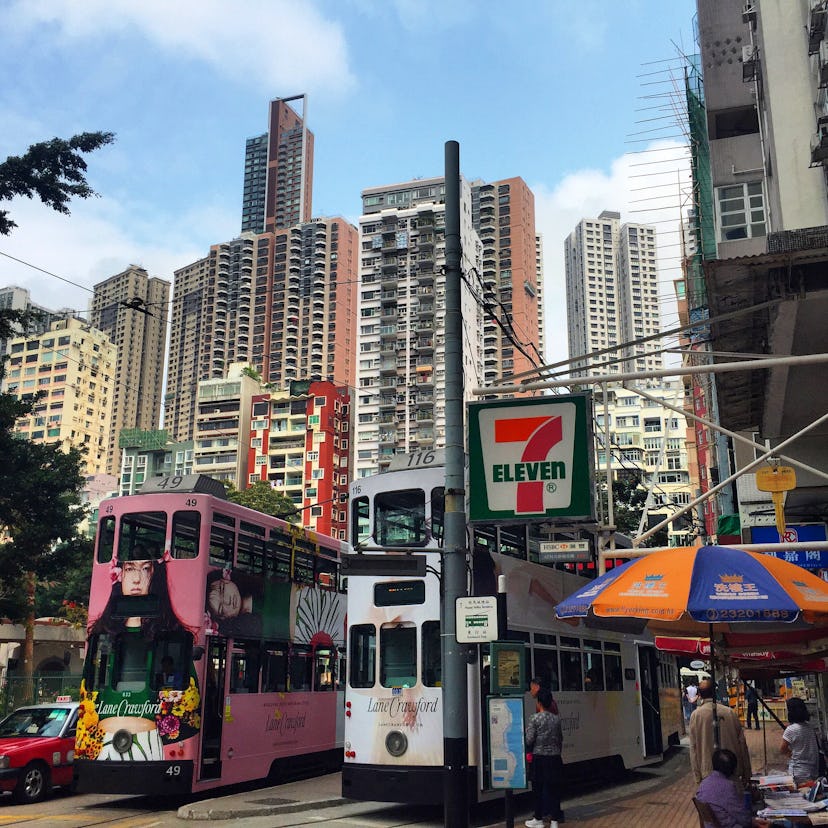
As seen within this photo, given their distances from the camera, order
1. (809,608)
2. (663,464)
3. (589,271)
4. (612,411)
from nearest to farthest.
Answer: (809,608)
(663,464)
(612,411)
(589,271)

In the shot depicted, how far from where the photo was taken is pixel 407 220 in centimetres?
9544

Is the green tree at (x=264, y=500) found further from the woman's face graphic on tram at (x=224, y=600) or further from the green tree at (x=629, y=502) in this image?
the woman's face graphic on tram at (x=224, y=600)

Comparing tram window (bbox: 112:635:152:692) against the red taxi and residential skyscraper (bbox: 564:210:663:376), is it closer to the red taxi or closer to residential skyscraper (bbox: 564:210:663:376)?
the red taxi

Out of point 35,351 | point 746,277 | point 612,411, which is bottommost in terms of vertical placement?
point 746,277

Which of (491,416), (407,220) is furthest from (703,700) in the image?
(407,220)

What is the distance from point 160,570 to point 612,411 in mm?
108567

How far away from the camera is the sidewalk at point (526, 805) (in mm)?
12117

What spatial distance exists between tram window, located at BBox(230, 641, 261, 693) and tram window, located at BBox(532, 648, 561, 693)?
15.4ft

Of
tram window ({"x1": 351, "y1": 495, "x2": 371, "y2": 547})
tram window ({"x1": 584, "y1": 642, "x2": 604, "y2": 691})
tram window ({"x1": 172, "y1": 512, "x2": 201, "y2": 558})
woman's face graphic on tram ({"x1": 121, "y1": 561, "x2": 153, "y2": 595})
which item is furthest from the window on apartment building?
woman's face graphic on tram ({"x1": 121, "y1": 561, "x2": 153, "y2": 595})

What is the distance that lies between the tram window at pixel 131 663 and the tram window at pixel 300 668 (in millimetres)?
3279

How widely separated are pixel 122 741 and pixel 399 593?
4.58m

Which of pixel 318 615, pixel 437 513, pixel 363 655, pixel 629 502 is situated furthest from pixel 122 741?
pixel 629 502

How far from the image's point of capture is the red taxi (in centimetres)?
1444

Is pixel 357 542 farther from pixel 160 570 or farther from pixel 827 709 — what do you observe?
pixel 827 709
